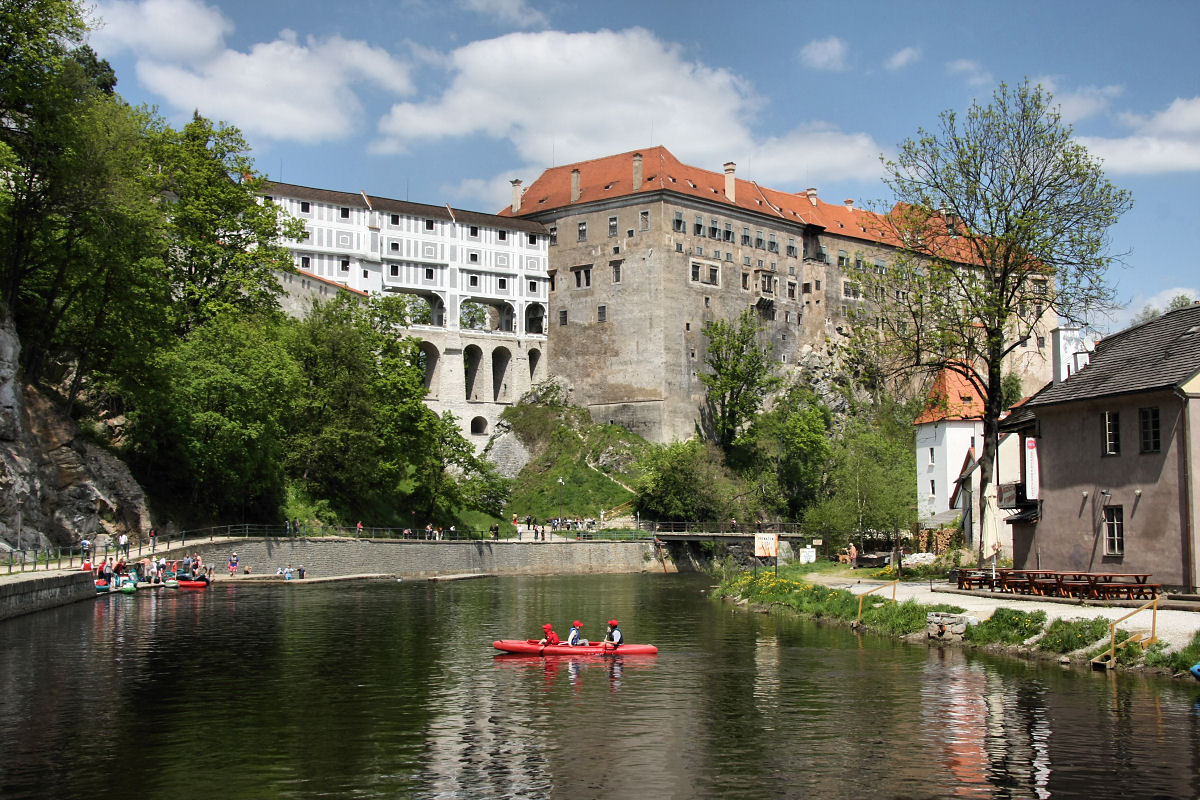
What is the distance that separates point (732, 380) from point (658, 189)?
52.8 feet

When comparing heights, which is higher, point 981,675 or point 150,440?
point 150,440

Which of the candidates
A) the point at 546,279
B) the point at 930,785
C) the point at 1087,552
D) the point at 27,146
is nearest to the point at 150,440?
the point at 27,146

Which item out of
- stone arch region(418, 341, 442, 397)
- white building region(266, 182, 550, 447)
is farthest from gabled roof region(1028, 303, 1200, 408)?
white building region(266, 182, 550, 447)

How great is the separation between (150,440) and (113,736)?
108ft

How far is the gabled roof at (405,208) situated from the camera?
270ft

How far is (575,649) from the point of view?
26.6 meters

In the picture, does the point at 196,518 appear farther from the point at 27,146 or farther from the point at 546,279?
the point at 546,279

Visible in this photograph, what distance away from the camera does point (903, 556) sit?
51.3 meters

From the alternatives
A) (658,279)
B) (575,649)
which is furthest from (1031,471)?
(658,279)

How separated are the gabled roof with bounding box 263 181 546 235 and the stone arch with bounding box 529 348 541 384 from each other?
32.1 ft

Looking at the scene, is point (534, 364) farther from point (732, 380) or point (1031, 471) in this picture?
point (1031, 471)

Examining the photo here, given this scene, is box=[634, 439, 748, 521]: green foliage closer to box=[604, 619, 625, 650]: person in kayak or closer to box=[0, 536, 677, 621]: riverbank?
box=[0, 536, 677, 621]: riverbank

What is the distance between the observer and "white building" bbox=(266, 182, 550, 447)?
83.3 metres

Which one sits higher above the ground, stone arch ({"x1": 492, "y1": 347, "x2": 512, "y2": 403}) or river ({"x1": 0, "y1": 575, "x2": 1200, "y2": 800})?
stone arch ({"x1": 492, "y1": 347, "x2": 512, "y2": 403})
